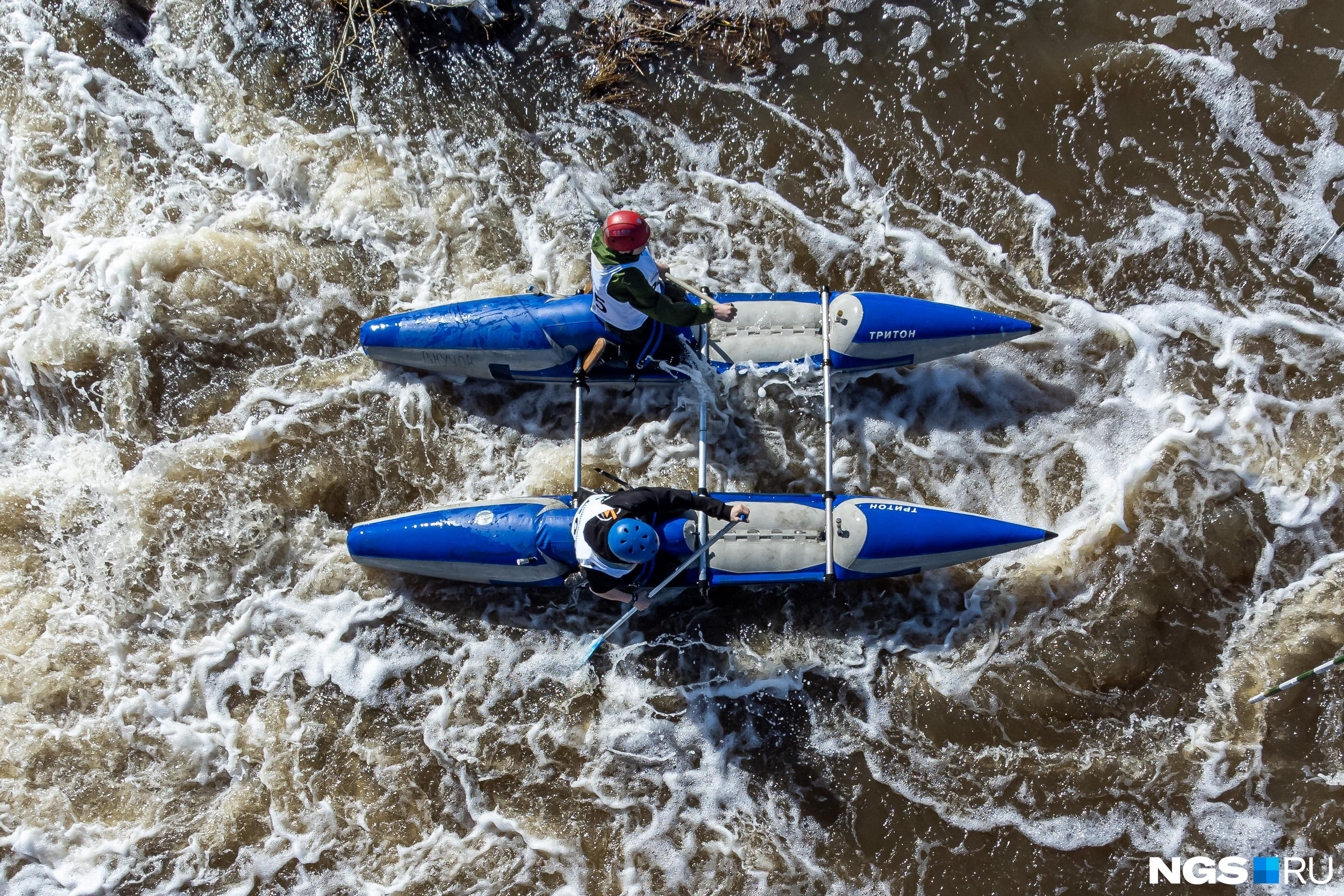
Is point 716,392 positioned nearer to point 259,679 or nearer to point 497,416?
point 497,416

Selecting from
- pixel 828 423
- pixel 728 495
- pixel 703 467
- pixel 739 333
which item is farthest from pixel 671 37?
pixel 728 495

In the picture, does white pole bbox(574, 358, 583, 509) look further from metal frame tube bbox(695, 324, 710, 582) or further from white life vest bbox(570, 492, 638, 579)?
metal frame tube bbox(695, 324, 710, 582)

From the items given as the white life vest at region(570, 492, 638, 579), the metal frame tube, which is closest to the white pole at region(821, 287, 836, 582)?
the metal frame tube

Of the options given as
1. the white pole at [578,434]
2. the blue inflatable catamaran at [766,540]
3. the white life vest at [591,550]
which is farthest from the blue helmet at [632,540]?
the white pole at [578,434]

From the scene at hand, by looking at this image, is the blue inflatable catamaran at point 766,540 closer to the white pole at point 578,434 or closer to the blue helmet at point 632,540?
the white pole at point 578,434

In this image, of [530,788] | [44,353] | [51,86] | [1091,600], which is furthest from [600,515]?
[51,86]

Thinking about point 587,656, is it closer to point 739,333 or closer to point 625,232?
point 739,333
